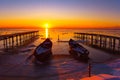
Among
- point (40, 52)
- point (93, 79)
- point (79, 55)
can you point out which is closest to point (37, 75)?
point (93, 79)

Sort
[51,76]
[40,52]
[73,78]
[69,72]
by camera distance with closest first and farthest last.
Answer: [73,78] → [51,76] → [69,72] → [40,52]

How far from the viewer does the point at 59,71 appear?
1870cm

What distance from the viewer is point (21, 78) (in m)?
16.3

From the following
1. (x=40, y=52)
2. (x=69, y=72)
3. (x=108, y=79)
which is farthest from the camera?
(x=40, y=52)

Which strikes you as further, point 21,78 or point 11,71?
point 11,71

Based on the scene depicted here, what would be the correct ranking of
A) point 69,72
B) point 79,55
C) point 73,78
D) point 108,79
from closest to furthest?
point 108,79 < point 73,78 < point 69,72 < point 79,55

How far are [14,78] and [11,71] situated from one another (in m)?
2.52

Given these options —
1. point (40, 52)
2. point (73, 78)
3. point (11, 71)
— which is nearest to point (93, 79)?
point (73, 78)

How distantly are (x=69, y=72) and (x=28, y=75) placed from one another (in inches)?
148

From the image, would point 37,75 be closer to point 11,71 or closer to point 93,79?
point 11,71

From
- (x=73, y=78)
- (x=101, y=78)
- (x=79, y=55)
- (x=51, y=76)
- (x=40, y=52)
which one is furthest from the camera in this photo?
(x=79, y=55)

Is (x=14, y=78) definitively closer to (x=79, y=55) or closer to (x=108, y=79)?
(x=108, y=79)

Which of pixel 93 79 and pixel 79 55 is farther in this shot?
pixel 79 55

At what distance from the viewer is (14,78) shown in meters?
16.3
